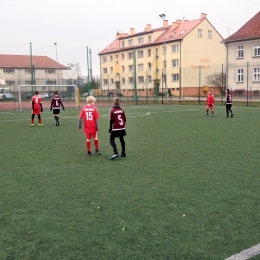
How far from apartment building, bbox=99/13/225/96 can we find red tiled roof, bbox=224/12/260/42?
743 centimetres

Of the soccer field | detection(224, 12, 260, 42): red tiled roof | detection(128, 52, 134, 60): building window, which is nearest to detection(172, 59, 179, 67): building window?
detection(128, 52, 134, 60): building window

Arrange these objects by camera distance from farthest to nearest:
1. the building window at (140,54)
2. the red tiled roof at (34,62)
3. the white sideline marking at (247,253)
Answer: the building window at (140,54)
the red tiled roof at (34,62)
the white sideline marking at (247,253)

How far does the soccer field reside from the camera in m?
4.05

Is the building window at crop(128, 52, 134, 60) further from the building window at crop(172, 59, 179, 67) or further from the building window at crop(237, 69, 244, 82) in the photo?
the building window at crop(237, 69, 244, 82)

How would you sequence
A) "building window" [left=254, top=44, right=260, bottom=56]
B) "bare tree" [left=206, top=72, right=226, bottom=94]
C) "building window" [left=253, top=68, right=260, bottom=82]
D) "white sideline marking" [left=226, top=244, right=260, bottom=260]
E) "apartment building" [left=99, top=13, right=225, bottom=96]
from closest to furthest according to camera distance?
"white sideline marking" [left=226, top=244, right=260, bottom=260] → "building window" [left=253, top=68, right=260, bottom=82] → "building window" [left=254, top=44, right=260, bottom=56] → "bare tree" [left=206, top=72, right=226, bottom=94] → "apartment building" [left=99, top=13, right=225, bottom=96]

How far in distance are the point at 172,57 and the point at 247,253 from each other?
5958 centimetres

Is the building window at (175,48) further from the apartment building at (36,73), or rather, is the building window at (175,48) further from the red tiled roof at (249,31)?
the apartment building at (36,73)

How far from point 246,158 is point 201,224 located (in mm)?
4454

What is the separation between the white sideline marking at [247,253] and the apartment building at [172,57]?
1876 inches

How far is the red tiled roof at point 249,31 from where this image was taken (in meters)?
44.7

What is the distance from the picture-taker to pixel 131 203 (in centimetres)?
553

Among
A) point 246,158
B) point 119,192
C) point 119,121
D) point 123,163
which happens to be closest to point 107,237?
point 119,192

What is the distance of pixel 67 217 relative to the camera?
4.99m

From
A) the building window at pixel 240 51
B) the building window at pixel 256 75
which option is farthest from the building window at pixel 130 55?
the building window at pixel 256 75
